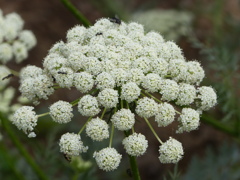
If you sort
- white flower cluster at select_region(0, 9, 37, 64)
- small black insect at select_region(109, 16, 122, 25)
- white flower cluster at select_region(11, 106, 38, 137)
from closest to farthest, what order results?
1. white flower cluster at select_region(11, 106, 38, 137)
2. small black insect at select_region(109, 16, 122, 25)
3. white flower cluster at select_region(0, 9, 37, 64)

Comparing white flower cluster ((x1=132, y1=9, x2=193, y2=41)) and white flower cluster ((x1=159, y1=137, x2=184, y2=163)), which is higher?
white flower cluster ((x1=132, y1=9, x2=193, y2=41))

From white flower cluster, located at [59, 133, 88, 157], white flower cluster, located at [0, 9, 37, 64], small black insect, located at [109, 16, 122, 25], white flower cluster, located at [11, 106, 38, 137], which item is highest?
white flower cluster, located at [0, 9, 37, 64]

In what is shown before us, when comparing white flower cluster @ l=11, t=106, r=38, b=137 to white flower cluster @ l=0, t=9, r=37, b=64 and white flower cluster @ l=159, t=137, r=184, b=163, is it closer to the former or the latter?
white flower cluster @ l=159, t=137, r=184, b=163

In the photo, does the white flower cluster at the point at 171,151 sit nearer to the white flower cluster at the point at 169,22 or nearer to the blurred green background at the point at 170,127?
the blurred green background at the point at 170,127

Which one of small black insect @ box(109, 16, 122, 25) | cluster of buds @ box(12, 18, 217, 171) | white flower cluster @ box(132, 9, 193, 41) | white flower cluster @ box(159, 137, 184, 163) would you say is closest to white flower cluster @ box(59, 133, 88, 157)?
cluster of buds @ box(12, 18, 217, 171)

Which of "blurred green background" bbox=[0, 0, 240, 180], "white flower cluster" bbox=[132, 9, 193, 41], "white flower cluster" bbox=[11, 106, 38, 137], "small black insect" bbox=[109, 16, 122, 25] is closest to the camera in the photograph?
"white flower cluster" bbox=[11, 106, 38, 137]

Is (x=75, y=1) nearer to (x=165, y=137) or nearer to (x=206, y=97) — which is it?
(x=165, y=137)

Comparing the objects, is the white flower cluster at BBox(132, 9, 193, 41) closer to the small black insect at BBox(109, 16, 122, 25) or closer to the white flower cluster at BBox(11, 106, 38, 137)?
the small black insect at BBox(109, 16, 122, 25)

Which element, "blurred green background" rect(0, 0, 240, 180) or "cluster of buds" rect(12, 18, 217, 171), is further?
"blurred green background" rect(0, 0, 240, 180)

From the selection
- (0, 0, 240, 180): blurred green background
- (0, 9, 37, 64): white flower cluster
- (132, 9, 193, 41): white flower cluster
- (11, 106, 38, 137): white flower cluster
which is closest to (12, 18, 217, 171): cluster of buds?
(11, 106, 38, 137): white flower cluster
